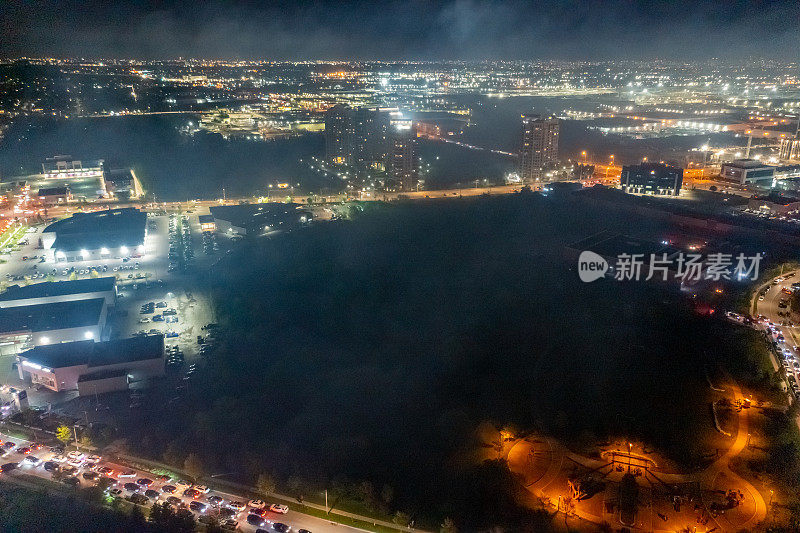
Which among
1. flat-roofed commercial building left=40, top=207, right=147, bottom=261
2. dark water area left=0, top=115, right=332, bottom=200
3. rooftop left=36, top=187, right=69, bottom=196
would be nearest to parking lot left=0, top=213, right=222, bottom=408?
flat-roofed commercial building left=40, top=207, right=147, bottom=261

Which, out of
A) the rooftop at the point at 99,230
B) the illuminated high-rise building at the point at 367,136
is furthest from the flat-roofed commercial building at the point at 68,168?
the illuminated high-rise building at the point at 367,136

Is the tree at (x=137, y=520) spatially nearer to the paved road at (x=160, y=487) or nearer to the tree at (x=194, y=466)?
the paved road at (x=160, y=487)

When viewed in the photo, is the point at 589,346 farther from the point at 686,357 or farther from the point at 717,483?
the point at 717,483

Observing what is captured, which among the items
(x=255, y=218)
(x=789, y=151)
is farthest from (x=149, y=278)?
(x=789, y=151)

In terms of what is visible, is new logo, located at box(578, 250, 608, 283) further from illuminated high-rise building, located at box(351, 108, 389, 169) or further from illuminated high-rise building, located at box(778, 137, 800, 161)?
illuminated high-rise building, located at box(778, 137, 800, 161)

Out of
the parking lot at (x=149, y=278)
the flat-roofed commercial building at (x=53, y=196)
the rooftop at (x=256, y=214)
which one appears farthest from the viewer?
the flat-roofed commercial building at (x=53, y=196)
